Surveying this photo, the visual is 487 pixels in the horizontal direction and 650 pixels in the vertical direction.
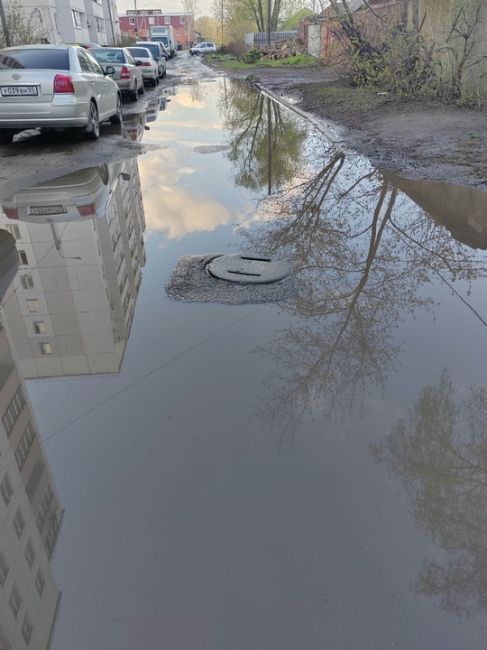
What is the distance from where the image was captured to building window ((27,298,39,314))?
14.4ft

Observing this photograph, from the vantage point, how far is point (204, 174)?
9.00 meters

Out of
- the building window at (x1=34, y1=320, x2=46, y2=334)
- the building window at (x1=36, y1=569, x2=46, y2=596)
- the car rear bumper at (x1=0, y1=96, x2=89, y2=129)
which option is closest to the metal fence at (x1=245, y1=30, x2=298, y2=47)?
the car rear bumper at (x1=0, y1=96, x2=89, y2=129)

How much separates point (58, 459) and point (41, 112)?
874 centimetres

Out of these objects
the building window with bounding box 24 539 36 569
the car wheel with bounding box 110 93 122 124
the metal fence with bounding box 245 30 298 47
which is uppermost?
the metal fence with bounding box 245 30 298 47

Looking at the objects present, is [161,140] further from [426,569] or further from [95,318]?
[426,569]

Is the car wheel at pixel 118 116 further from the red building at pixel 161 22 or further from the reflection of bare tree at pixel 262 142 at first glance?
the red building at pixel 161 22

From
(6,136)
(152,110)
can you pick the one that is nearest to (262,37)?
(152,110)

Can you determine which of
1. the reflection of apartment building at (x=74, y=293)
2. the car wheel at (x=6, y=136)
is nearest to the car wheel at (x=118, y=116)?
the car wheel at (x=6, y=136)

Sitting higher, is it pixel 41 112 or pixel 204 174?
pixel 41 112

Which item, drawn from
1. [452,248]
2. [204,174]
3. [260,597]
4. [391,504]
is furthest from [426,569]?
[204,174]

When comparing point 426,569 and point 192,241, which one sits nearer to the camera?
point 426,569

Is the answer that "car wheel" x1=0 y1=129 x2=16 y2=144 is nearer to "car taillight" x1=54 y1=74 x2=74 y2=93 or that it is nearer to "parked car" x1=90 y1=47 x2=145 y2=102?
"car taillight" x1=54 y1=74 x2=74 y2=93

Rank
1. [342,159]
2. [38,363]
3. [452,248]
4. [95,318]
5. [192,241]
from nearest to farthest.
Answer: [38,363] < [95,318] < [452,248] < [192,241] < [342,159]

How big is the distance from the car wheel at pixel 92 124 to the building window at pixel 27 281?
6813mm
